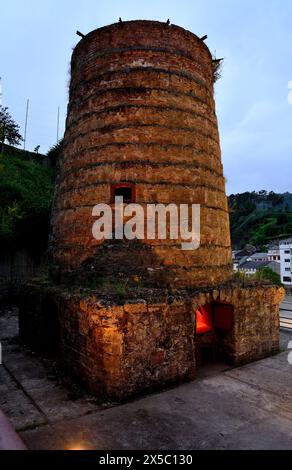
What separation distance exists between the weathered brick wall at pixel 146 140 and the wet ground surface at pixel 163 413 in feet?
8.53

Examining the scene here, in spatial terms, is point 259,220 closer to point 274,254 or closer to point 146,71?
point 274,254

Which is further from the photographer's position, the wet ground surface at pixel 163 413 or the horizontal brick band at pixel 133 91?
the horizontal brick band at pixel 133 91

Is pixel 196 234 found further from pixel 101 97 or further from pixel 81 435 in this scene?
pixel 81 435

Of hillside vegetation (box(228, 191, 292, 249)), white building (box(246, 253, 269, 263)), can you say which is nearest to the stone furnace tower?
white building (box(246, 253, 269, 263))

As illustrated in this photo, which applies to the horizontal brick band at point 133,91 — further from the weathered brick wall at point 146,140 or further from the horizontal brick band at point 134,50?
the horizontal brick band at point 134,50

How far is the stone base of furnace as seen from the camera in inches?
239

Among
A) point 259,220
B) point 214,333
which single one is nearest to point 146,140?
point 214,333

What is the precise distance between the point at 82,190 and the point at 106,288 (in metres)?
2.98

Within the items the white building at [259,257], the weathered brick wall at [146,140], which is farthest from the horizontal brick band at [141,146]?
the white building at [259,257]

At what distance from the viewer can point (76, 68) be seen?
965cm

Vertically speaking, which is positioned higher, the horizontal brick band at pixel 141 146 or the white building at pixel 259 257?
the horizontal brick band at pixel 141 146

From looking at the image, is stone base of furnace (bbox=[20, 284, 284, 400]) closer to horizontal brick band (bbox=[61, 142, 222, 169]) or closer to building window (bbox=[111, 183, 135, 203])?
building window (bbox=[111, 183, 135, 203])

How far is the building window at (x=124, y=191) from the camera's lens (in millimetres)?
7883
